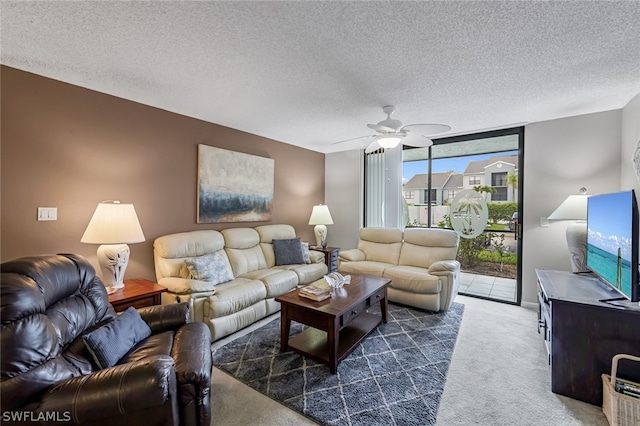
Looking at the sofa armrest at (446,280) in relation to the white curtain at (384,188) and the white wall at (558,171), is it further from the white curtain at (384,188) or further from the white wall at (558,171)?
the white curtain at (384,188)

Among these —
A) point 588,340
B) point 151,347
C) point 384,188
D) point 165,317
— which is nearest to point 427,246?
point 384,188

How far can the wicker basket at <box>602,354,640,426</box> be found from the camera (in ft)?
4.94

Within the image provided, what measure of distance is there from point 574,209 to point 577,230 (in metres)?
0.28

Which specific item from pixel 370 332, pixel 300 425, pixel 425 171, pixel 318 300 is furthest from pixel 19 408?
pixel 425 171

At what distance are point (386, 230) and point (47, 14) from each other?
13.9ft

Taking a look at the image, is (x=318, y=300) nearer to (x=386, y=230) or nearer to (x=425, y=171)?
(x=386, y=230)

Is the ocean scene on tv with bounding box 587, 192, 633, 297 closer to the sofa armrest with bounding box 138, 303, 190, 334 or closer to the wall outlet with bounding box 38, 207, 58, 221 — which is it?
the sofa armrest with bounding box 138, 303, 190, 334

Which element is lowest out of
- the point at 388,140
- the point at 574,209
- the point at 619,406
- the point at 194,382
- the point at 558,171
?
the point at 619,406

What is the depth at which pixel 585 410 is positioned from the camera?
70.1 inches

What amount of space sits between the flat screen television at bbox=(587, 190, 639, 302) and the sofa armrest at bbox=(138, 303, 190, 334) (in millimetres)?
3061

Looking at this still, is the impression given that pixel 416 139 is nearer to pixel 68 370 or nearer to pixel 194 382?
pixel 194 382

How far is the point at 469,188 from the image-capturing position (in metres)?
4.28

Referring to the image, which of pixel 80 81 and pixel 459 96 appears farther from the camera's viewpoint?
pixel 459 96

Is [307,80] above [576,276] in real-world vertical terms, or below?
above
